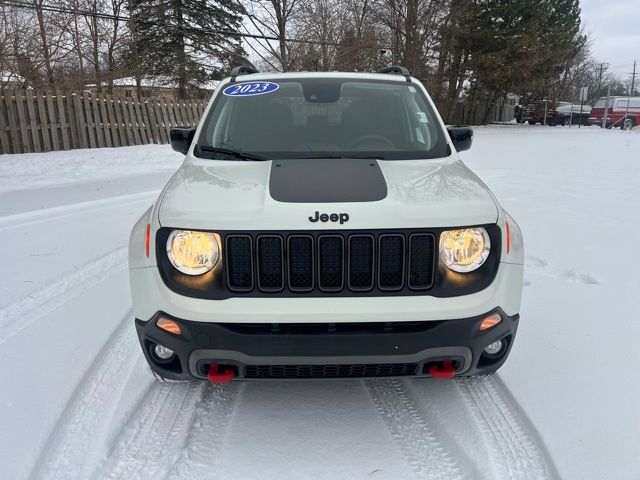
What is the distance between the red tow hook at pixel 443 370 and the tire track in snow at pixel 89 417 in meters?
1.60

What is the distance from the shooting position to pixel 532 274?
479 centimetres

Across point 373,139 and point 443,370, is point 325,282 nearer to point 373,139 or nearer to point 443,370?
point 443,370

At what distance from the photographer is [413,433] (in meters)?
2.54

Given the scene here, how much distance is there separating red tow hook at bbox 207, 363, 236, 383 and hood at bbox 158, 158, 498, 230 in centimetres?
65

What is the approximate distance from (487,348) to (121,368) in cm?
217

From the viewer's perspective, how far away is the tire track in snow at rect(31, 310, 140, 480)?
228 cm

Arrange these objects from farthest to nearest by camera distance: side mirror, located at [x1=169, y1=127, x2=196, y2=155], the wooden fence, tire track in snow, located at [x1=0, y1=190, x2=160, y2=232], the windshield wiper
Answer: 1. the wooden fence
2. tire track in snow, located at [x1=0, y1=190, x2=160, y2=232]
3. side mirror, located at [x1=169, y1=127, x2=196, y2=155]
4. the windshield wiper

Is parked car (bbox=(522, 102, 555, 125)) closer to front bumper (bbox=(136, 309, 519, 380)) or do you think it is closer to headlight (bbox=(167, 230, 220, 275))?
front bumper (bbox=(136, 309, 519, 380))

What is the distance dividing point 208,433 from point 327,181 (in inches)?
55.2

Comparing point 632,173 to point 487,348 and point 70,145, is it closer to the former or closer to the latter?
point 487,348

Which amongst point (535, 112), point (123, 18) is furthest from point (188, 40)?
point (535, 112)

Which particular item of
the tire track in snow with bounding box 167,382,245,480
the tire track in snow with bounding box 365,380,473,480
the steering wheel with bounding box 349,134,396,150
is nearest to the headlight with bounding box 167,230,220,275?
the tire track in snow with bounding box 167,382,245,480

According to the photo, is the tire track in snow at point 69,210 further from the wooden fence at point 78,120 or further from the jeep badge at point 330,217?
the wooden fence at point 78,120

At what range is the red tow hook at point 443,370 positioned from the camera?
2361mm
